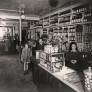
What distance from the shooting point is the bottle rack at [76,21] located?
4.91 m

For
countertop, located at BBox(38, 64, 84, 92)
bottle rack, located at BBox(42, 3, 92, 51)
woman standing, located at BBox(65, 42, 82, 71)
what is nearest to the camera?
countertop, located at BBox(38, 64, 84, 92)

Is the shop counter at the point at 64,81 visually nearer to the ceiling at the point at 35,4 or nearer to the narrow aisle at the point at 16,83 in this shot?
the narrow aisle at the point at 16,83

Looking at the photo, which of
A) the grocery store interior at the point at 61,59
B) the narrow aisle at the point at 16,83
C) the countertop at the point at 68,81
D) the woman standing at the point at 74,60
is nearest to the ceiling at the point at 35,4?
the grocery store interior at the point at 61,59

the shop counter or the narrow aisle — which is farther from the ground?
the shop counter

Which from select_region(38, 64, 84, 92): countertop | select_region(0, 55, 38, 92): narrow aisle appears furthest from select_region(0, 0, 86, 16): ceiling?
select_region(38, 64, 84, 92): countertop

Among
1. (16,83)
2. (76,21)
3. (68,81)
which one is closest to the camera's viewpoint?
(68,81)

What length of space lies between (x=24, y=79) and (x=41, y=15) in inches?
236

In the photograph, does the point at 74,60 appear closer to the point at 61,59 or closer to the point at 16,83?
the point at 61,59

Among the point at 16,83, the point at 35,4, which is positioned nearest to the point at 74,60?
the point at 16,83

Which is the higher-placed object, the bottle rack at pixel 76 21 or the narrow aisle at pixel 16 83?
the bottle rack at pixel 76 21

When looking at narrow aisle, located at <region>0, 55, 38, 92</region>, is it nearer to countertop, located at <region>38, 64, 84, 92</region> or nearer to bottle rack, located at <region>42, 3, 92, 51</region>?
countertop, located at <region>38, 64, 84, 92</region>

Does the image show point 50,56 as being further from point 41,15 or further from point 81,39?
point 41,15

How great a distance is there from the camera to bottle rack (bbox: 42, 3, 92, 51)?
491 centimetres

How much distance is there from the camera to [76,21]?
213 inches
